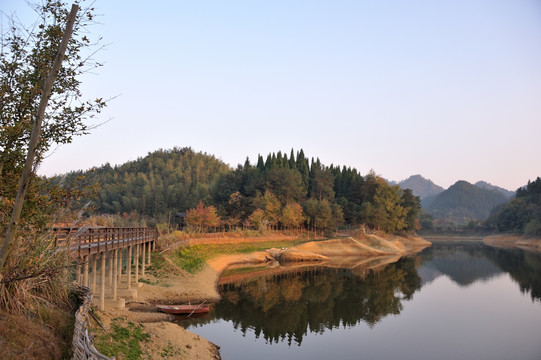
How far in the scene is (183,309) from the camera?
80.5ft

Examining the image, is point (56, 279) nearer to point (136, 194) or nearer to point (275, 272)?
point (275, 272)

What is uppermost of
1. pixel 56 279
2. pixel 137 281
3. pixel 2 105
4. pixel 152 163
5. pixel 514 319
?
pixel 152 163

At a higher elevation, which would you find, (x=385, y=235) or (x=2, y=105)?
(x=2, y=105)

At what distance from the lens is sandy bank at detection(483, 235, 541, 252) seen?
92831mm

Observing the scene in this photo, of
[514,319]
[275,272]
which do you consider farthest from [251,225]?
[514,319]

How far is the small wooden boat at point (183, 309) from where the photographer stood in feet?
78.5

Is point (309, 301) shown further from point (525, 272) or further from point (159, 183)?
point (159, 183)

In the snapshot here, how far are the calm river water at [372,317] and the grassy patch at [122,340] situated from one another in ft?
18.8

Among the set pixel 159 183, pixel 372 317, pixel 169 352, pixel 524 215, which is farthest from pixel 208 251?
pixel 524 215

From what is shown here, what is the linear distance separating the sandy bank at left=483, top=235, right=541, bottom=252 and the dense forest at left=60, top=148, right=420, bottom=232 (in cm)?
2848

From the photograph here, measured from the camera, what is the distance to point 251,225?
235ft

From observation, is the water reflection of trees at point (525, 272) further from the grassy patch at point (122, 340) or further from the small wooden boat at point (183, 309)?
the grassy patch at point (122, 340)

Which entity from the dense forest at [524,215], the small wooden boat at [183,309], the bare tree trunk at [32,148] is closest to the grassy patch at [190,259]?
Result: the small wooden boat at [183,309]

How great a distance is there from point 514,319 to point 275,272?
2584cm
